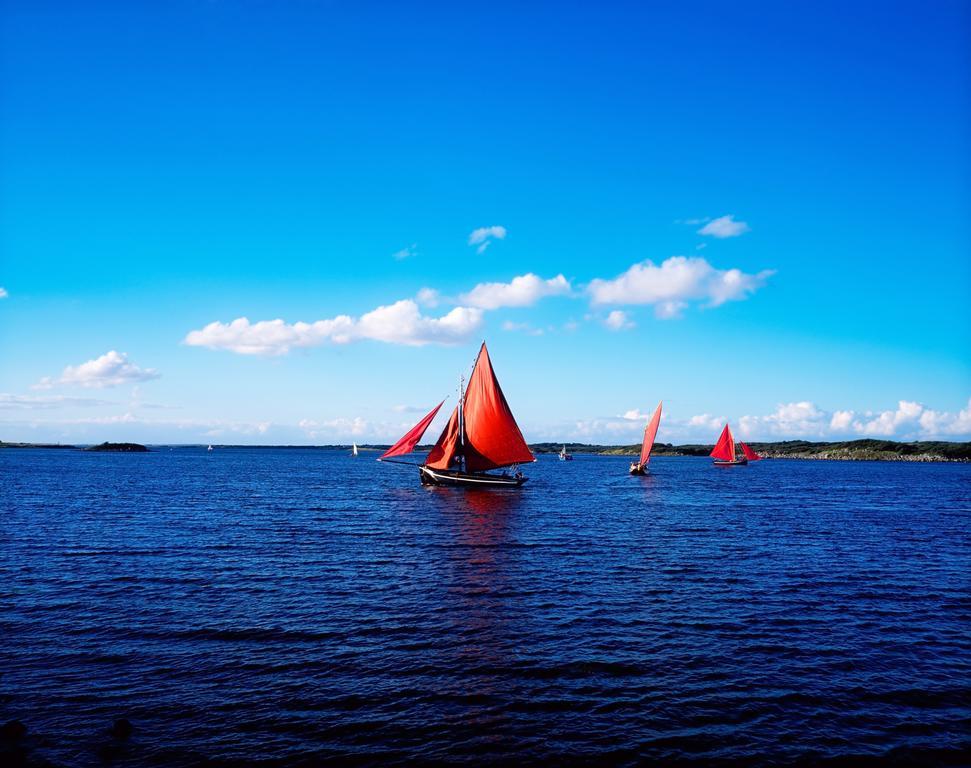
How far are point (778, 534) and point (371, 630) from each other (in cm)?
3750

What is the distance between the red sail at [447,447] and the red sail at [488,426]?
1.94m

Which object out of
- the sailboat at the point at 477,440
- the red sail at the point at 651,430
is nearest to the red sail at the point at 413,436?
the sailboat at the point at 477,440

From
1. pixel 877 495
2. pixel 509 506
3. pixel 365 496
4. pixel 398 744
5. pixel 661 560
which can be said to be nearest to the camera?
pixel 398 744

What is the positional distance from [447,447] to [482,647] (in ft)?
205

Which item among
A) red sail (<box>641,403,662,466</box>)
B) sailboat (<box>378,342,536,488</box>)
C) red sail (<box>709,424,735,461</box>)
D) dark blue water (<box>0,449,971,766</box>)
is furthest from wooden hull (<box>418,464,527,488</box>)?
red sail (<box>709,424,735,461</box>)

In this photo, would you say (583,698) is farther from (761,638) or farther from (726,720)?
(761,638)

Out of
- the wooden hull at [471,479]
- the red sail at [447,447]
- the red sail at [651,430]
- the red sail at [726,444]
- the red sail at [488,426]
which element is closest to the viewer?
the red sail at [488,426]

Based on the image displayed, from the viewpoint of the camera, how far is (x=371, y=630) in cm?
2247

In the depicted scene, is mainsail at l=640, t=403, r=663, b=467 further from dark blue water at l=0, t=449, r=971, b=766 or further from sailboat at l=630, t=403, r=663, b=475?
dark blue water at l=0, t=449, r=971, b=766

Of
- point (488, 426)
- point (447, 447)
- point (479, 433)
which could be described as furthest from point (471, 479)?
point (488, 426)

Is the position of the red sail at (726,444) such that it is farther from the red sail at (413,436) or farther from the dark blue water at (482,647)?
the dark blue water at (482,647)

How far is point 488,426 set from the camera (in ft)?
255

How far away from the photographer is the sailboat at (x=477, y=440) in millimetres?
75938

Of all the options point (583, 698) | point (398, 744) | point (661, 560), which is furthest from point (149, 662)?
point (661, 560)
